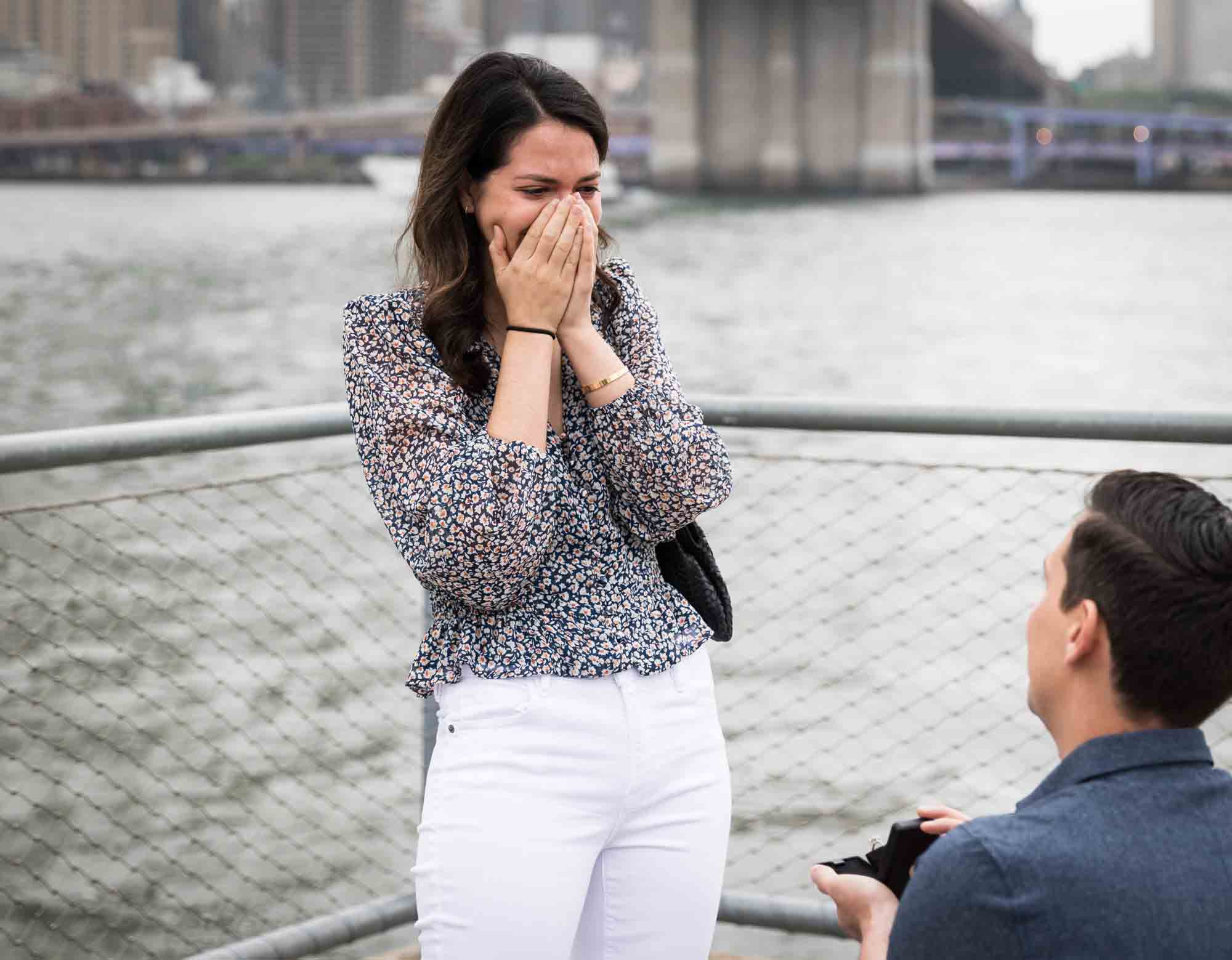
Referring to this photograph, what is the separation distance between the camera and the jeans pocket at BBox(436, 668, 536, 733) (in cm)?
185

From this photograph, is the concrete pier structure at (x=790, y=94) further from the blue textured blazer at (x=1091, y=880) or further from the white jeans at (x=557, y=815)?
the blue textured blazer at (x=1091, y=880)

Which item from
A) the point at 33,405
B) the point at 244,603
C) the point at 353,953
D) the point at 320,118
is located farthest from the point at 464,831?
the point at 320,118

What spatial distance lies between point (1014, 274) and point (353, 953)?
2244 inches

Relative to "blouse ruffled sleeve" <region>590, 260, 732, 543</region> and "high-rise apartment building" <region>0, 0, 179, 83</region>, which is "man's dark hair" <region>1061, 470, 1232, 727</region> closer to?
"blouse ruffled sleeve" <region>590, 260, 732, 543</region>

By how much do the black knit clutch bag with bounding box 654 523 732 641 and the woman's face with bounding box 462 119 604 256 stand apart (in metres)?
0.46

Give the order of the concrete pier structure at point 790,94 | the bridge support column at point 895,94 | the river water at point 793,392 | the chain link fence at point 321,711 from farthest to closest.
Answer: the concrete pier structure at point 790,94 → the bridge support column at point 895,94 → the river water at point 793,392 → the chain link fence at point 321,711

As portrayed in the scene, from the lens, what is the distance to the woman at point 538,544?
6.01 ft

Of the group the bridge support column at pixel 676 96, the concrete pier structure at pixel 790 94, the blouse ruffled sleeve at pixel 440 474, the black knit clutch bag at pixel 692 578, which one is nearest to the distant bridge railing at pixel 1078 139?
the concrete pier structure at pixel 790 94

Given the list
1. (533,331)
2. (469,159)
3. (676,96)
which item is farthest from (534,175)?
(676,96)

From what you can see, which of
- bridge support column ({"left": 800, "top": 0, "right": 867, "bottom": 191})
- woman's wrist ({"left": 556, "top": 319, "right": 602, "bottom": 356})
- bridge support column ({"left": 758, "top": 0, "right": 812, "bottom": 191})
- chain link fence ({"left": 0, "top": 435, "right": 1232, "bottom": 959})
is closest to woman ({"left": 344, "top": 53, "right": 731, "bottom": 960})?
woman's wrist ({"left": 556, "top": 319, "right": 602, "bottom": 356})

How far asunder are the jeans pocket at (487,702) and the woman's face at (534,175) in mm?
535

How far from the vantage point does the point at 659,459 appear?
1894 millimetres

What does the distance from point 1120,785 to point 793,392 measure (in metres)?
29.1

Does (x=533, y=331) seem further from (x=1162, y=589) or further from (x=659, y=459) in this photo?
(x=1162, y=589)
